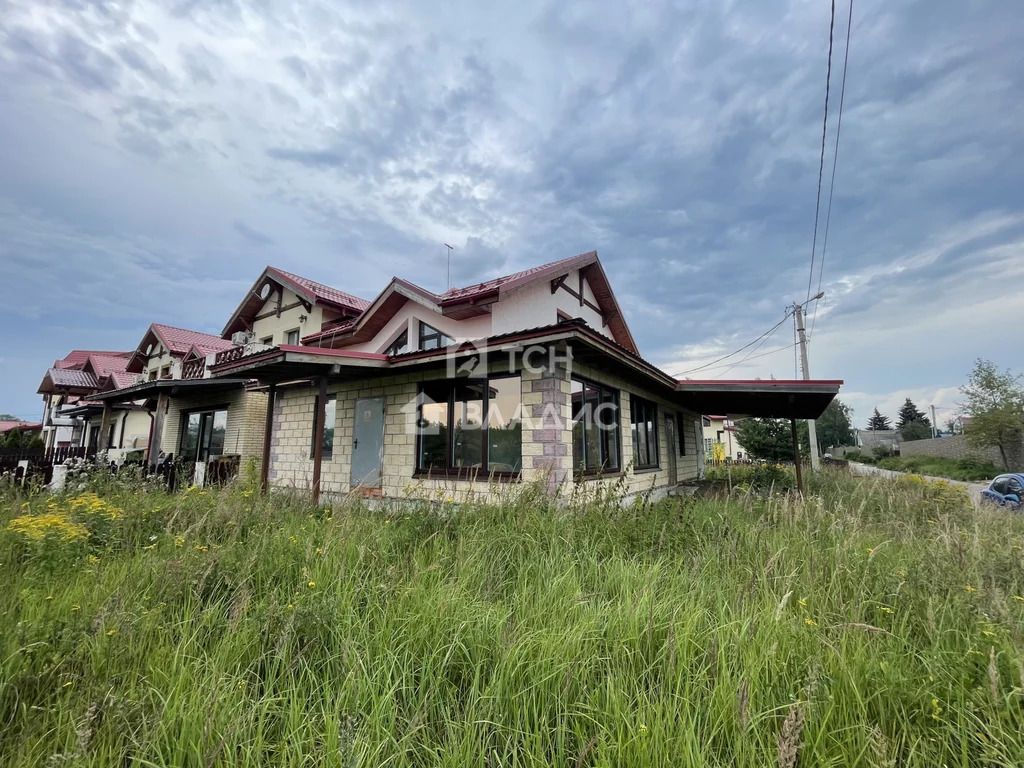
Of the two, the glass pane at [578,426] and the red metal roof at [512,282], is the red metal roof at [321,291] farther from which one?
the glass pane at [578,426]

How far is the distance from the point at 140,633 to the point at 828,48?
1014cm

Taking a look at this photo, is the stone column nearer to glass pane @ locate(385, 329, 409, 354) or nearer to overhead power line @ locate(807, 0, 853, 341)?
glass pane @ locate(385, 329, 409, 354)

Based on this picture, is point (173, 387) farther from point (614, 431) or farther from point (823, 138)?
point (823, 138)

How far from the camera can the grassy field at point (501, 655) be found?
143cm

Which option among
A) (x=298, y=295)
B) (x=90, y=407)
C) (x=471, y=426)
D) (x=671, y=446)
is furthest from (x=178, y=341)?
(x=671, y=446)

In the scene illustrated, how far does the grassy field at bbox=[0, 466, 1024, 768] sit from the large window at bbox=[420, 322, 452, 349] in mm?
7442

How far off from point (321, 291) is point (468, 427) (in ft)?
33.0

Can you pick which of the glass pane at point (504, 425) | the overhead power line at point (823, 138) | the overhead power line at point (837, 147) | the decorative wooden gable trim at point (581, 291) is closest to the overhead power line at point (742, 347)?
the overhead power line at point (837, 147)

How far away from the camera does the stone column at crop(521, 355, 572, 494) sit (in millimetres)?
6383

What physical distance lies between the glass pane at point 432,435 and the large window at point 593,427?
2.56 metres

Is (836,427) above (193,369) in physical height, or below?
below

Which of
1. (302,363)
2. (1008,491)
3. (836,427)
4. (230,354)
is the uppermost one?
(230,354)

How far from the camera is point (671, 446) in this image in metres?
12.8

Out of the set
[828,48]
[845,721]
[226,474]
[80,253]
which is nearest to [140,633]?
[845,721]
